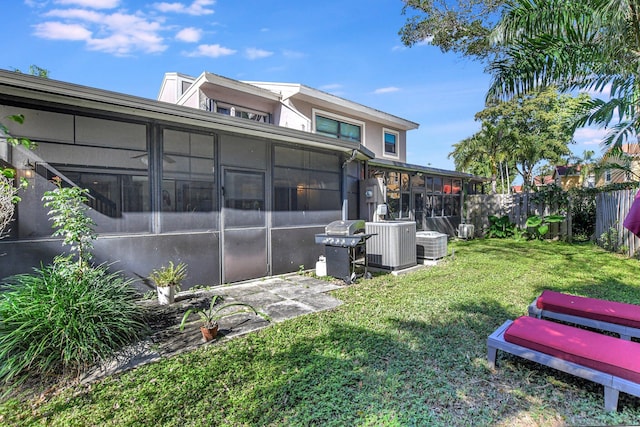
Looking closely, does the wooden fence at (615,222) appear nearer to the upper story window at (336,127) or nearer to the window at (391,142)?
the window at (391,142)

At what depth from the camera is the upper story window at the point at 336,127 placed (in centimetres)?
1147

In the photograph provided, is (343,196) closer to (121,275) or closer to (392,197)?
(392,197)

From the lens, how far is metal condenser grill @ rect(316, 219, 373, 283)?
6.04 meters

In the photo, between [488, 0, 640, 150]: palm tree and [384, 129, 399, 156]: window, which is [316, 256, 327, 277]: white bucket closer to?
[488, 0, 640, 150]: palm tree

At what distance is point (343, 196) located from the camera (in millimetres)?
7859

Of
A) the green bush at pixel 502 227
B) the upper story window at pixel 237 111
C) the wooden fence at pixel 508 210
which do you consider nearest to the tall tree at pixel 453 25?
the upper story window at pixel 237 111

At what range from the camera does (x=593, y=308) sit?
139 inches

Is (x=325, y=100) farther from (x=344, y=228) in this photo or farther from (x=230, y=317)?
(x=230, y=317)

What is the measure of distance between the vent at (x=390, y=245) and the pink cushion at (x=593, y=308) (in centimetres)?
319

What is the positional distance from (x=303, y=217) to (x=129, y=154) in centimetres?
363

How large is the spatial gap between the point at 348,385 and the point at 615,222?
10.6m

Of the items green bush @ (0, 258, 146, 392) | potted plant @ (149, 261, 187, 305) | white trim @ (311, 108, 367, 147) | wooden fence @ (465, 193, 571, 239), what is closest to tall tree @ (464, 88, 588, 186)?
wooden fence @ (465, 193, 571, 239)

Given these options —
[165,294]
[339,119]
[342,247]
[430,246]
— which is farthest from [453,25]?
[165,294]

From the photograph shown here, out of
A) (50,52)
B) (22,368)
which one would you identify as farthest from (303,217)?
(50,52)
